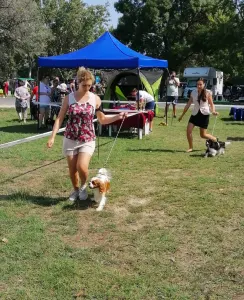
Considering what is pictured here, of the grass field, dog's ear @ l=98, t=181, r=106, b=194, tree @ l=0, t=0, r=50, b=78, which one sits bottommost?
the grass field

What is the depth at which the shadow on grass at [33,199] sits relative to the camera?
5379mm

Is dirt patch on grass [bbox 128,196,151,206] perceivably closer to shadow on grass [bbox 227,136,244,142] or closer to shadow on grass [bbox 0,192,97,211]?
shadow on grass [bbox 0,192,97,211]

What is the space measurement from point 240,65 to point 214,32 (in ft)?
12.6

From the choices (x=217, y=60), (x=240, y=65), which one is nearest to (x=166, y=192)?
(x=240, y=65)

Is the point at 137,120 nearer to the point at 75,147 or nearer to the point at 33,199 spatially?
the point at 33,199

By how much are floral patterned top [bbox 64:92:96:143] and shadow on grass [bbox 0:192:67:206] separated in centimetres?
90

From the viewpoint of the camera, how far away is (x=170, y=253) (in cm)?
386

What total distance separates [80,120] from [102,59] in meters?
6.86

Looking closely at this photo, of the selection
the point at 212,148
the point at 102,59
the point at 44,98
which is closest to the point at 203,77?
the point at 44,98

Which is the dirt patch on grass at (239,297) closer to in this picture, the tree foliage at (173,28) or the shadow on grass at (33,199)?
the shadow on grass at (33,199)

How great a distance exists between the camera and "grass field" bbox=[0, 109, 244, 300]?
3.27 m

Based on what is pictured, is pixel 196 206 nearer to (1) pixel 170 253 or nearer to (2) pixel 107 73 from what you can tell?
(1) pixel 170 253

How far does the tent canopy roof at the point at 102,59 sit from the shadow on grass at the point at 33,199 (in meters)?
6.41

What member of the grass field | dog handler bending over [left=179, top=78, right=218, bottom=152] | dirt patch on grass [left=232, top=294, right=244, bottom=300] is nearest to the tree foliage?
dog handler bending over [left=179, top=78, right=218, bottom=152]
